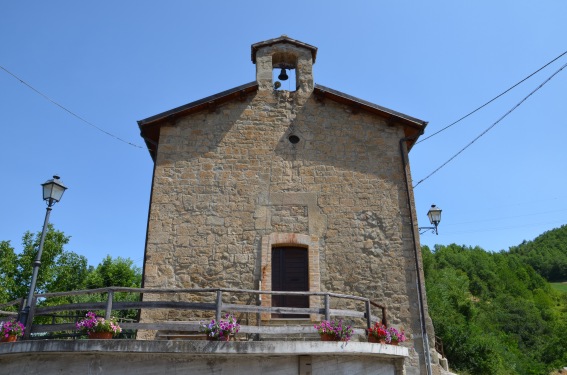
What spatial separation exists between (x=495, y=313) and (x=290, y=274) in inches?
1882

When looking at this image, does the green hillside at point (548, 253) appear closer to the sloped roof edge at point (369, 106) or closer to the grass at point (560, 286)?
the grass at point (560, 286)

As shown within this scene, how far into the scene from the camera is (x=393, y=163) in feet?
39.3

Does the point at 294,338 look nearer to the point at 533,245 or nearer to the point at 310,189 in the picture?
the point at 310,189

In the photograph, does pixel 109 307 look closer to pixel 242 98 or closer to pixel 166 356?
pixel 166 356

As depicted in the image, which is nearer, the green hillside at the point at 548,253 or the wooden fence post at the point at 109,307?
the wooden fence post at the point at 109,307

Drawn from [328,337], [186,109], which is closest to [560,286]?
[328,337]

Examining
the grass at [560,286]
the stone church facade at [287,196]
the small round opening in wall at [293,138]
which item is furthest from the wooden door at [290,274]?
the grass at [560,286]

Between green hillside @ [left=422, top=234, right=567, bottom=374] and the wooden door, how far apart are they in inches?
702

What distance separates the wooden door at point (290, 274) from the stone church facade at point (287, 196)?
26 mm

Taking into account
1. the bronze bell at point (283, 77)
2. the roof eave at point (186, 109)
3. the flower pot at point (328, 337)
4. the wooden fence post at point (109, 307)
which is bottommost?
the flower pot at point (328, 337)

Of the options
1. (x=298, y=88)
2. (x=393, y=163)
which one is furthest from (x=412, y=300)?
(x=298, y=88)

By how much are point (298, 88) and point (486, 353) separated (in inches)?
790

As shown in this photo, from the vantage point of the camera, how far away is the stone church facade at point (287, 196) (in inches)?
422

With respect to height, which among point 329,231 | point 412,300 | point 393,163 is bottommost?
point 412,300
